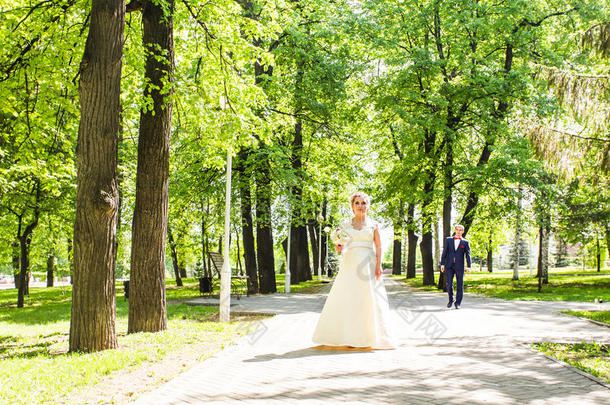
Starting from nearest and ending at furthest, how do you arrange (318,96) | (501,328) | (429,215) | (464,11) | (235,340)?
1. (235,340)
2. (501,328)
3. (318,96)
4. (464,11)
5. (429,215)

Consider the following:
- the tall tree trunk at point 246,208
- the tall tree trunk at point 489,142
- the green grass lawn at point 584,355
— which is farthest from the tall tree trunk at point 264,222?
the green grass lawn at point 584,355

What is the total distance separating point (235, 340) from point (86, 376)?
3.13 meters

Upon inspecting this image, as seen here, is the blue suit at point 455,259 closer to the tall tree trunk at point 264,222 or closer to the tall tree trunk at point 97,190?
the tall tree trunk at point 264,222

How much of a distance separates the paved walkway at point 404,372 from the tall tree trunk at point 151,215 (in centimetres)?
198

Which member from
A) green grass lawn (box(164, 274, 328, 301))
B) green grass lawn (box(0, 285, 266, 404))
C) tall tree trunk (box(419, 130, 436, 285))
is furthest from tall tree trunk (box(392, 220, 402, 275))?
green grass lawn (box(0, 285, 266, 404))

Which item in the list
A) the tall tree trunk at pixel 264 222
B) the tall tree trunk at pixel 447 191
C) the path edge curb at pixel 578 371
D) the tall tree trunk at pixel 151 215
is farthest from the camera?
the tall tree trunk at pixel 447 191

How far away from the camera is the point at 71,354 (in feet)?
25.0

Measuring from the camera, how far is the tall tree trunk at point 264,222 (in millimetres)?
19047

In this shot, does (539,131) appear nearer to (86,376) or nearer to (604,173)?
(604,173)

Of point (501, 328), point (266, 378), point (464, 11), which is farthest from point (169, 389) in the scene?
point (464, 11)

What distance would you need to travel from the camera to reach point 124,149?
21234 mm

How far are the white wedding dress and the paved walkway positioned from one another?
0.23 metres

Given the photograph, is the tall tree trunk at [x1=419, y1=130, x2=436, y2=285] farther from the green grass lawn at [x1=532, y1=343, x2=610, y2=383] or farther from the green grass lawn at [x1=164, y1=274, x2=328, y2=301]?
the green grass lawn at [x1=532, y1=343, x2=610, y2=383]

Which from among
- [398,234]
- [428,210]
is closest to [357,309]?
[428,210]
